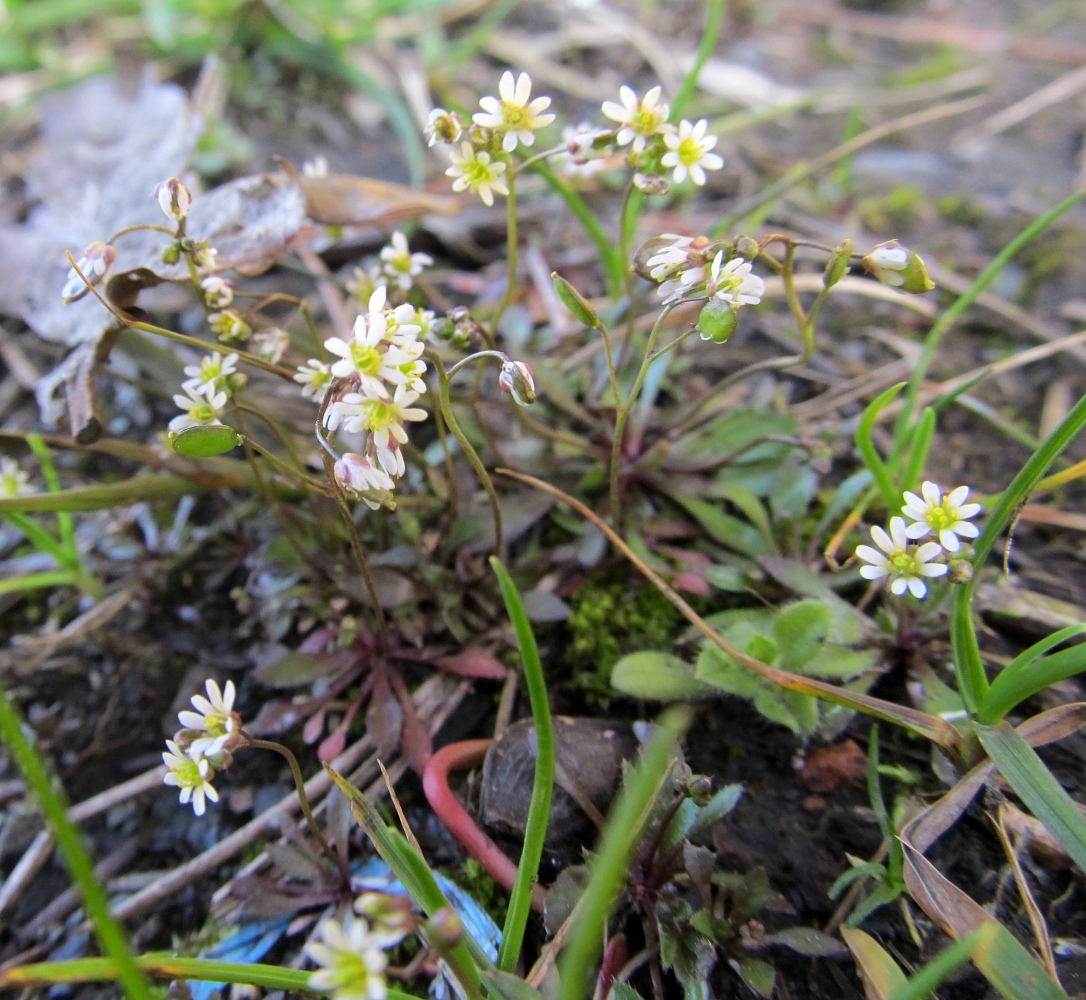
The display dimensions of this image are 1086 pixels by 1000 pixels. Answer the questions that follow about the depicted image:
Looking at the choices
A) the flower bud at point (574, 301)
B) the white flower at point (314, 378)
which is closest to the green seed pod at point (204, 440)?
the white flower at point (314, 378)

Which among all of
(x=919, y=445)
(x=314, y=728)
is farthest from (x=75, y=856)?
(x=919, y=445)

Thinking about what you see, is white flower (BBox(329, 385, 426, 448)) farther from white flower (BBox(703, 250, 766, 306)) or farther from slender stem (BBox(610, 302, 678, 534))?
white flower (BBox(703, 250, 766, 306))

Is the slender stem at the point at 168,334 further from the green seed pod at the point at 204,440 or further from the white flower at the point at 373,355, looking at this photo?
the white flower at the point at 373,355

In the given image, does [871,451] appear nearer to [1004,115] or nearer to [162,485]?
[162,485]

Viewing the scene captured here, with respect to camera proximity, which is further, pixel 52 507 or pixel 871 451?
pixel 52 507

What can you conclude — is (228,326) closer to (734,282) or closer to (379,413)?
(379,413)

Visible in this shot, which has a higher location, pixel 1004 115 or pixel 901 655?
pixel 1004 115

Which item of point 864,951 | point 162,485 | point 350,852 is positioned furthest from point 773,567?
point 162,485
